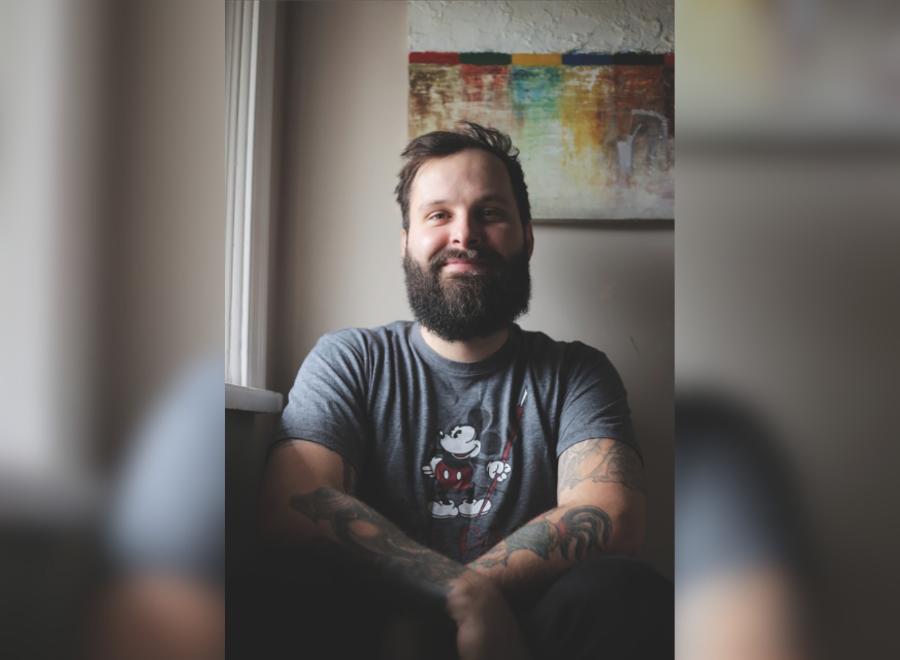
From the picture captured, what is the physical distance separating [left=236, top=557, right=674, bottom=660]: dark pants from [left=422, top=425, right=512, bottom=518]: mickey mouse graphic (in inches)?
13.6

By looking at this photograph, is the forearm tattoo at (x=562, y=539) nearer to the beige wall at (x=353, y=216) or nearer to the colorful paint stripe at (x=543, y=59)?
the beige wall at (x=353, y=216)

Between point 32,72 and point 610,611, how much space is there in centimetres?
72

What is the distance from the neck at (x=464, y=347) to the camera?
122 centimetres

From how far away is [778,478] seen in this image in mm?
371

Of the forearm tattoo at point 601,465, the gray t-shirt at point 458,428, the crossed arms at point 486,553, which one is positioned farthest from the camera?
the gray t-shirt at point 458,428

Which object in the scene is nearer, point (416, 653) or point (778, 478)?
point (778, 478)

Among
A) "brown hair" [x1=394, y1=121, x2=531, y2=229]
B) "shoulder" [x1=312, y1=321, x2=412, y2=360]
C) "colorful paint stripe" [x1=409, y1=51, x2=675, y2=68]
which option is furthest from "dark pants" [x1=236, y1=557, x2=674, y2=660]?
"colorful paint stripe" [x1=409, y1=51, x2=675, y2=68]

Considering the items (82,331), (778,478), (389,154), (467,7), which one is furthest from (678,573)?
(467,7)

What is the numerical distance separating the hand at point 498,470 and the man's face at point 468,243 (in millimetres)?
238

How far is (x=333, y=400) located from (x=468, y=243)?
16.3 inches

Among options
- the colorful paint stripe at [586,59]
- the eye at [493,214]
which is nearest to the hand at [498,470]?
the eye at [493,214]

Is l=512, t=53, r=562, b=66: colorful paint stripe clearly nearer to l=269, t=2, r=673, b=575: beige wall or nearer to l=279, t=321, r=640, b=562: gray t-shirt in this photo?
l=269, t=2, r=673, b=575: beige wall

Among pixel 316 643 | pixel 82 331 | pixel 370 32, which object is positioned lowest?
pixel 316 643

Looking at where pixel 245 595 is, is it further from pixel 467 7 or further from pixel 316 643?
pixel 467 7
